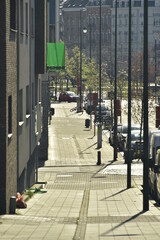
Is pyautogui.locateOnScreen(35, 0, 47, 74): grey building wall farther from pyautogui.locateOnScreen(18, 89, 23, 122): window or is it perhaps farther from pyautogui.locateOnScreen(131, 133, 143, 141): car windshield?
pyautogui.locateOnScreen(131, 133, 143, 141): car windshield

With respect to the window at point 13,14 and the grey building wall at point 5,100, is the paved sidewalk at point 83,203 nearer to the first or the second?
the grey building wall at point 5,100

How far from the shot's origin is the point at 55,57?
4394 cm

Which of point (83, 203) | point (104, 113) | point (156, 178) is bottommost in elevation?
point (104, 113)

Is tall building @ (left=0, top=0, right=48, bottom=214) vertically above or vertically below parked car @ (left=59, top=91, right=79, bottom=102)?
above

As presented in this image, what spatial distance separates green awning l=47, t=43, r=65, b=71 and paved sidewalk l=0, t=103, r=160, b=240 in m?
5.26

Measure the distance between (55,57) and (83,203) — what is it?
1543 centimetres

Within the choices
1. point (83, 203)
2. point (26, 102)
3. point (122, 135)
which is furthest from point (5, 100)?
point (122, 135)

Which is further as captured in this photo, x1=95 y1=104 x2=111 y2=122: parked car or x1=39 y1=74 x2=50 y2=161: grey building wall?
x1=95 y1=104 x2=111 y2=122: parked car

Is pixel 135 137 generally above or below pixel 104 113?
above

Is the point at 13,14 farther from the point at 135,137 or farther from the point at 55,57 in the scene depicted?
the point at 135,137

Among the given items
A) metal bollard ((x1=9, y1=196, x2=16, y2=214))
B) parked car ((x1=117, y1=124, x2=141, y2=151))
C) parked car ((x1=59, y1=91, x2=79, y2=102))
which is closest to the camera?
metal bollard ((x1=9, y1=196, x2=16, y2=214))

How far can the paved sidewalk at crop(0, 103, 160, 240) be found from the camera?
20.0 metres

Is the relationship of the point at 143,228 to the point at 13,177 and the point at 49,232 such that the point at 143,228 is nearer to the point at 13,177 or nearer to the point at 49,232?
the point at 49,232

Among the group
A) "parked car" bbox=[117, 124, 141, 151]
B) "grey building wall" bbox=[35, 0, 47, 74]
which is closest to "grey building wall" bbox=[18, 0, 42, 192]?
"grey building wall" bbox=[35, 0, 47, 74]
